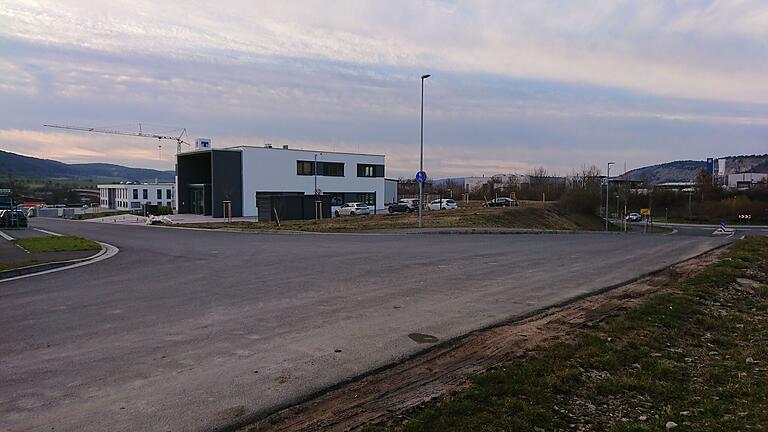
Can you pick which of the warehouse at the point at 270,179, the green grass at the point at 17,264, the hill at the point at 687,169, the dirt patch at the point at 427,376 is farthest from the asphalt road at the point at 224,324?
the hill at the point at 687,169

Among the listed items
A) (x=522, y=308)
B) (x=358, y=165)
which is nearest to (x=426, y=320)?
(x=522, y=308)

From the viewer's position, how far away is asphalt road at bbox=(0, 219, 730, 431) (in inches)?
201

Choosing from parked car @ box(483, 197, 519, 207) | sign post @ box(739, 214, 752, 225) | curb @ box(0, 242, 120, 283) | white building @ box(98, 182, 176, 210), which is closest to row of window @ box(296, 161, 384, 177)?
parked car @ box(483, 197, 519, 207)

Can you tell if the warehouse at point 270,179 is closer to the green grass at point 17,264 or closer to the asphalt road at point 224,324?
the green grass at point 17,264

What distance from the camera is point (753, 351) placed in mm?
6945

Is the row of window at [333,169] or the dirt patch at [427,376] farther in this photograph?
the row of window at [333,169]

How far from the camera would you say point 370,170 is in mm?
73250

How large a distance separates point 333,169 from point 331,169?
0.29 m

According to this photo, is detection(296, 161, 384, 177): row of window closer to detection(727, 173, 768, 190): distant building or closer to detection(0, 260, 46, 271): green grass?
detection(0, 260, 46, 271): green grass

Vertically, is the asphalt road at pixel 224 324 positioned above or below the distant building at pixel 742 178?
below

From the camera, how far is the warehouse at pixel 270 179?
5819cm

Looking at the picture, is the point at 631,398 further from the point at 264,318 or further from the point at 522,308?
the point at 264,318

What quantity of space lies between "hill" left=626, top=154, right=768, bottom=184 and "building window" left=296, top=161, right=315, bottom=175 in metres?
95.3

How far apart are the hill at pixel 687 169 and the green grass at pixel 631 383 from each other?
451ft
